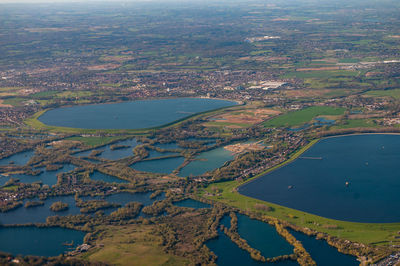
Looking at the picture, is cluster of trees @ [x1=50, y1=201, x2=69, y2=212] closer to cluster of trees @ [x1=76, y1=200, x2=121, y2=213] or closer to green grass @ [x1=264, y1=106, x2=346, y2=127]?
cluster of trees @ [x1=76, y1=200, x2=121, y2=213]

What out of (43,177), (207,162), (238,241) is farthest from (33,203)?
(238,241)

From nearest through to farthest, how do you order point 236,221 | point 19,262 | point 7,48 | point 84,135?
point 19,262 → point 236,221 → point 84,135 → point 7,48

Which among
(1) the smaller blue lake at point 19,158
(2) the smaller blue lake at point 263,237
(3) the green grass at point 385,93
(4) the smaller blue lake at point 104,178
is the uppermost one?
(3) the green grass at point 385,93

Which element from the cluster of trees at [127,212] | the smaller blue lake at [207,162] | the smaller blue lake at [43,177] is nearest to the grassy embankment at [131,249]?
the cluster of trees at [127,212]

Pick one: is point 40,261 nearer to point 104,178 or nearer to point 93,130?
point 104,178

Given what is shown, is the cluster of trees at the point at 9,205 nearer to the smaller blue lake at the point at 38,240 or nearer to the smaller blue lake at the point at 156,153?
the smaller blue lake at the point at 38,240

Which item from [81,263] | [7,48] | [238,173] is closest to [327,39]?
[7,48]

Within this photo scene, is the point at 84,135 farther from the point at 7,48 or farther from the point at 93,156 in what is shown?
the point at 7,48
